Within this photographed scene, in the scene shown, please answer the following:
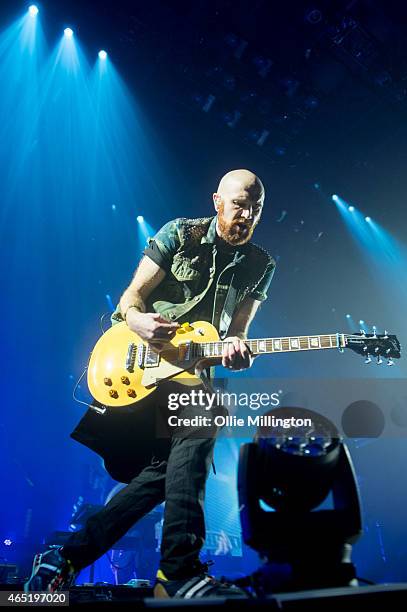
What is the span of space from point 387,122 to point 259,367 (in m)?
4.64

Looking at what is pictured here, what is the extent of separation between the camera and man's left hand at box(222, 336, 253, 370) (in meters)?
2.87

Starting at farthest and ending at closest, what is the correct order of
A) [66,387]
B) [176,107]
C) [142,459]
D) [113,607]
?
[66,387]
[176,107]
[142,459]
[113,607]

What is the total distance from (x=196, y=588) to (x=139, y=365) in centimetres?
143

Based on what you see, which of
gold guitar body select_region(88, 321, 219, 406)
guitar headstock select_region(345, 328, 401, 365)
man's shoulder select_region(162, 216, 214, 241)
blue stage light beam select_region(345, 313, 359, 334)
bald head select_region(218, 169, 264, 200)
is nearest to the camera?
gold guitar body select_region(88, 321, 219, 406)

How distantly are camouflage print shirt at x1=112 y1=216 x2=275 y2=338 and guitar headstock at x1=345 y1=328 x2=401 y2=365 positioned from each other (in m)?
0.80

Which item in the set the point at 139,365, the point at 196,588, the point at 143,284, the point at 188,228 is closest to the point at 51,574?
the point at 196,588

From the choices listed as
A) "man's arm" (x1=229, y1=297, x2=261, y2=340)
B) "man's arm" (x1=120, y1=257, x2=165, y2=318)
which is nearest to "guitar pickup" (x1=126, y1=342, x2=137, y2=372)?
"man's arm" (x1=120, y1=257, x2=165, y2=318)

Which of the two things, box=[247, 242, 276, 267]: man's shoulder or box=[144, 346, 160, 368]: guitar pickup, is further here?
box=[247, 242, 276, 267]: man's shoulder

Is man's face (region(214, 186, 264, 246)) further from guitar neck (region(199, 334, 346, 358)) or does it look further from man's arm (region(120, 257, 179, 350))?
guitar neck (region(199, 334, 346, 358))

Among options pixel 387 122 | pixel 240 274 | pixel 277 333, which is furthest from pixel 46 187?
pixel 387 122

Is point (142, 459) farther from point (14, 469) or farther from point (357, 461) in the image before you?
point (14, 469)

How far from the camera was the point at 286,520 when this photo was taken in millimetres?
1452

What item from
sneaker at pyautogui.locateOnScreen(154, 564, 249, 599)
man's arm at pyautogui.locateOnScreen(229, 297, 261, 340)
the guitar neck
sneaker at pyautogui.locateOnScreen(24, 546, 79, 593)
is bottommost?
sneaker at pyautogui.locateOnScreen(154, 564, 249, 599)

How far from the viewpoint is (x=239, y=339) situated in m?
2.99
